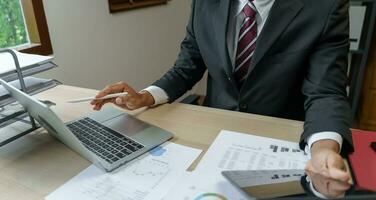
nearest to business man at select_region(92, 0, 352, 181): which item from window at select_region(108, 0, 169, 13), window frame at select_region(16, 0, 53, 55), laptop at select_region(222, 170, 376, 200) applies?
laptop at select_region(222, 170, 376, 200)

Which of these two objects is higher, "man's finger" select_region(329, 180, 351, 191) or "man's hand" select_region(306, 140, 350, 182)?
"man's finger" select_region(329, 180, 351, 191)

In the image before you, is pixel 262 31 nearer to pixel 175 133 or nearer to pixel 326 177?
pixel 175 133

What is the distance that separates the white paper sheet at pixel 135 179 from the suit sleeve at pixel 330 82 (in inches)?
11.6

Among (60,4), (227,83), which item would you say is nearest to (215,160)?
(227,83)

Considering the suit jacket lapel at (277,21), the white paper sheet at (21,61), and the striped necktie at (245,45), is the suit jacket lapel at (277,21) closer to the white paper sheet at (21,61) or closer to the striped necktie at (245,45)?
the striped necktie at (245,45)

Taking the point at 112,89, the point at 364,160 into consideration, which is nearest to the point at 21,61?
the point at 112,89

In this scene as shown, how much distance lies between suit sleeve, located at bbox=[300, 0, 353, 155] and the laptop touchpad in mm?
410

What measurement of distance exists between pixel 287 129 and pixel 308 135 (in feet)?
0.38

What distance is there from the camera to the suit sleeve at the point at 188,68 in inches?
42.8

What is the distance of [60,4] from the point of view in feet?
A: 5.00

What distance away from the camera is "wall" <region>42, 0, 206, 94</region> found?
5.17 feet

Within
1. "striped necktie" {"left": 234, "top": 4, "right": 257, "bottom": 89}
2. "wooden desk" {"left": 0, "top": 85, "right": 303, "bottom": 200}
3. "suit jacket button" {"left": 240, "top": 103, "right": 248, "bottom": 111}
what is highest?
"striped necktie" {"left": 234, "top": 4, "right": 257, "bottom": 89}

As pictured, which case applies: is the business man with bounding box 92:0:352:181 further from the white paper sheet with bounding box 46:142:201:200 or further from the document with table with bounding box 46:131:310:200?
the white paper sheet with bounding box 46:142:201:200

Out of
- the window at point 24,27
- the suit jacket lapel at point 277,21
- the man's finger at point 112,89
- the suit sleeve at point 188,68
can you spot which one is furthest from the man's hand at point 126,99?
the window at point 24,27
